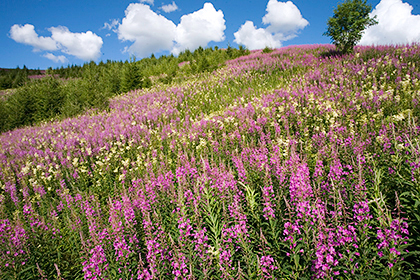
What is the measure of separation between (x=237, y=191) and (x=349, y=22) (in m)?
14.3

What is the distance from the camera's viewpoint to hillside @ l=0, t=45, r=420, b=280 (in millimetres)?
2176

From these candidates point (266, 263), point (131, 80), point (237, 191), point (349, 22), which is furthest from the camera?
point (131, 80)

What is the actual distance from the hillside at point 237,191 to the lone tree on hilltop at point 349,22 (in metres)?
2.18

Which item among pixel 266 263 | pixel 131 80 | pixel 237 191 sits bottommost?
pixel 266 263

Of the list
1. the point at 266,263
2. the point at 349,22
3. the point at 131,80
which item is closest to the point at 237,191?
the point at 266,263

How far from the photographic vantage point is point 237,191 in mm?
3314

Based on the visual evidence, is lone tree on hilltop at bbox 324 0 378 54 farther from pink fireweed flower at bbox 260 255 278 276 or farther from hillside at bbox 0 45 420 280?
pink fireweed flower at bbox 260 255 278 276

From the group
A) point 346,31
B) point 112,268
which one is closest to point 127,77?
point 346,31

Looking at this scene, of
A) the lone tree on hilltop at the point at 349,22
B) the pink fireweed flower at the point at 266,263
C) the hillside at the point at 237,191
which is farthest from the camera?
the lone tree on hilltop at the point at 349,22

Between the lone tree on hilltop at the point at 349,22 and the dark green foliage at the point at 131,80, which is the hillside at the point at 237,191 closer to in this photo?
the lone tree on hilltop at the point at 349,22

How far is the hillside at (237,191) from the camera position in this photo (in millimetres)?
2176

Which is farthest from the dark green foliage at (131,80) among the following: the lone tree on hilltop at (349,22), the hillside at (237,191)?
the lone tree on hilltop at (349,22)

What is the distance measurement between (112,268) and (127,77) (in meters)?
17.3

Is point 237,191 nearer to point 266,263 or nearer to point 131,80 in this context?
point 266,263
